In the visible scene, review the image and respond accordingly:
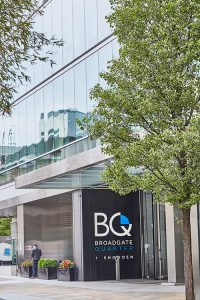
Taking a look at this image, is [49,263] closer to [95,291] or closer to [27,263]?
[27,263]

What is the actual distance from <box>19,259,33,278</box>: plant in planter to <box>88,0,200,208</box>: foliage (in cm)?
2061

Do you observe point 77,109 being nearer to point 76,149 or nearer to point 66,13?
point 76,149

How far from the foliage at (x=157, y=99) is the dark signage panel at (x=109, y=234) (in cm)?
1426

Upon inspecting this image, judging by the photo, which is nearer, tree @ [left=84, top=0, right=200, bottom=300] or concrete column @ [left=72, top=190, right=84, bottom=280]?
tree @ [left=84, top=0, right=200, bottom=300]

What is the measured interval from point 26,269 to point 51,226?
9.38ft

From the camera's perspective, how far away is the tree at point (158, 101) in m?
14.7

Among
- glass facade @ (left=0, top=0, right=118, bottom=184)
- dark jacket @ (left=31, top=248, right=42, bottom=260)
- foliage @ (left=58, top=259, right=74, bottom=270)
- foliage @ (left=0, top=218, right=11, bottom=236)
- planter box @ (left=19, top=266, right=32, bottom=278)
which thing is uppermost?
glass facade @ (left=0, top=0, right=118, bottom=184)

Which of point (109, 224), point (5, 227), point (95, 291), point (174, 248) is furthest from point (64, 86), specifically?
point (5, 227)

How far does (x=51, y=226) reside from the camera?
123ft

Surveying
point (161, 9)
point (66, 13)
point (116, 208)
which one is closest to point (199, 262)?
point (116, 208)

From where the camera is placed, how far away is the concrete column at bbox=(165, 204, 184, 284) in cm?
2441

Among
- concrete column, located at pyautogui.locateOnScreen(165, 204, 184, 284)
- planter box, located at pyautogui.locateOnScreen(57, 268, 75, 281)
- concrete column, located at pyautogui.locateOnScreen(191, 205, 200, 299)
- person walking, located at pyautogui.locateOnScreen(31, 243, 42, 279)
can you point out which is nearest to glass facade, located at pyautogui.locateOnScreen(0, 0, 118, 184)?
person walking, located at pyautogui.locateOnScreen(31, 243, 42, 279)

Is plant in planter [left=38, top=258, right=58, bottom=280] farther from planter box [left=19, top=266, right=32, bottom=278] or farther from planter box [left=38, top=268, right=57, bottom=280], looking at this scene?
planter box [left=19, top=266, right=32, bottom=278]

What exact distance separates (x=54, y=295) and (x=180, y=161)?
10.4 m
